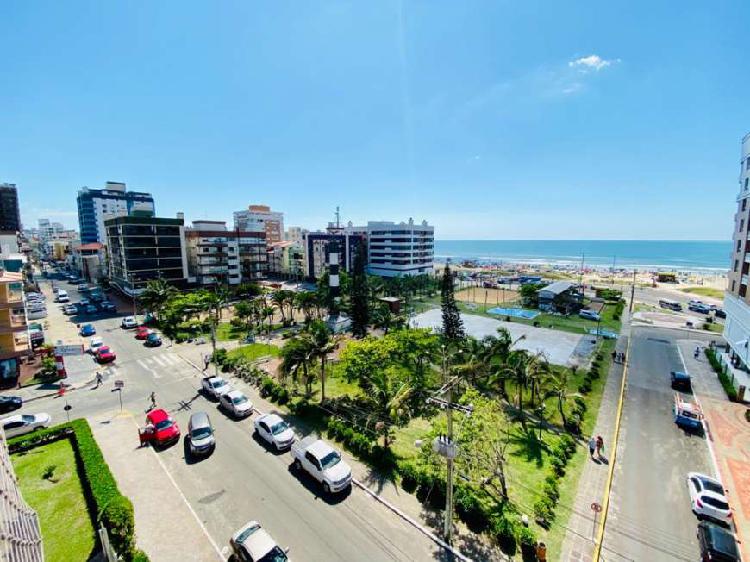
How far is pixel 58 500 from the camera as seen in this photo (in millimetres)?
16656

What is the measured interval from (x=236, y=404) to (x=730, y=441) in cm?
3399

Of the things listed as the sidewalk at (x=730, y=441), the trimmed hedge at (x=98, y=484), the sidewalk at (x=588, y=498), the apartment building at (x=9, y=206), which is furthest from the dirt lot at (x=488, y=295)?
the apartment building at (x=9, y=206)

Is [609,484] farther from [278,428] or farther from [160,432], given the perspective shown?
[160,432]

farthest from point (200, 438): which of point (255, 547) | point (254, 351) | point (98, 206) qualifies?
point (98, 206)

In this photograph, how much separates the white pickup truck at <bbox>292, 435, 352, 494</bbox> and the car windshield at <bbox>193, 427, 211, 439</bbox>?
5934 millimetres

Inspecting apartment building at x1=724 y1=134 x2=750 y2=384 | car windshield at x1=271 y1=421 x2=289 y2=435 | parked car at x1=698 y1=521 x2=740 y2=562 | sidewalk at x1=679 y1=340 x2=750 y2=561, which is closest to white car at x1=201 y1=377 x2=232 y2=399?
car windshield at x1=271 y1=421 x2=289 y2=435

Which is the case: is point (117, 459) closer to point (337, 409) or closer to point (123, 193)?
point (337, 409)

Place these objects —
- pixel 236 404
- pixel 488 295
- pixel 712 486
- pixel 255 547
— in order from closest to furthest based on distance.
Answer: pixel 255 547, pixel 712 486, pixel 236 404, pixel 488 295

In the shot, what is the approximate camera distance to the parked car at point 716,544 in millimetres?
13016

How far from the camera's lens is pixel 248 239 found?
8288 centimetres

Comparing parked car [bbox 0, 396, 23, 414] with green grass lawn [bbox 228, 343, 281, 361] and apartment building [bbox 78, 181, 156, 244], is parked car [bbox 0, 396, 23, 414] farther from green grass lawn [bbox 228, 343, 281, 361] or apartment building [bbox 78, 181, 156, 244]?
apartment building [bbox 78, 181, 156, 244]

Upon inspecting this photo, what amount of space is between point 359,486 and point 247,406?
11576 mm

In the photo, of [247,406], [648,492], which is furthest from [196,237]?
[648,492]

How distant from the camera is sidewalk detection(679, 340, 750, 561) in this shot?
53.5 feet
